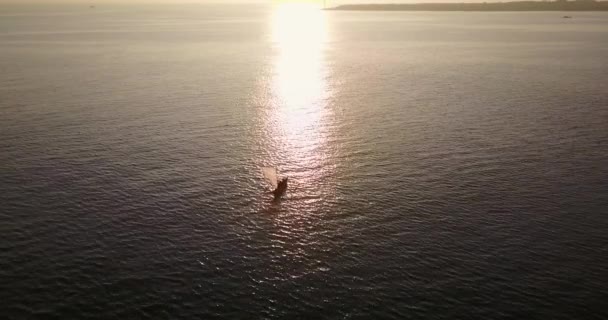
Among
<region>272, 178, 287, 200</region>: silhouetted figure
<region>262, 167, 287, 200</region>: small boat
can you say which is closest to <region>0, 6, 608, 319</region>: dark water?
<region>262, 167, 287, 200</region>: small boat

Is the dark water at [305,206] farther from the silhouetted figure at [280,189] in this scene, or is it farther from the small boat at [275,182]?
the silhouetted figure at [280,189]

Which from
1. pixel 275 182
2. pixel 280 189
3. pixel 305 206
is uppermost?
pixel 280 189

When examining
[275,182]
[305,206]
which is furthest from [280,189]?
[305,206]

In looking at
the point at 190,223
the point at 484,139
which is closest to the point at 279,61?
the point at 484,139

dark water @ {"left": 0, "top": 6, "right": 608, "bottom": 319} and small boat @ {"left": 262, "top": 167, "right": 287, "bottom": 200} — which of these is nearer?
dark water @ {"left": 0, "top": 6, "right": 608, "bottom": 319}

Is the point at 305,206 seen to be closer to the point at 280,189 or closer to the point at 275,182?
the point at 280,189

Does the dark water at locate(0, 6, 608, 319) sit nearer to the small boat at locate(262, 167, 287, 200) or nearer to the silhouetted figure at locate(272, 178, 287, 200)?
the small boat at locate(262, 167, 287, 200)

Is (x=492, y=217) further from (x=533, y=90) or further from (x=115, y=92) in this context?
(x=115, y=92)

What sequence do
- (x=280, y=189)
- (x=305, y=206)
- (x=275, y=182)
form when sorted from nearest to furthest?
(x=305, y=206) < (x=280, y=189) < (x=275, y=182)

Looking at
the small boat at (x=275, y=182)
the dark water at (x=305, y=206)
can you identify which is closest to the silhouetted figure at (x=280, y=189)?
the small boat at (x=275, y=182)

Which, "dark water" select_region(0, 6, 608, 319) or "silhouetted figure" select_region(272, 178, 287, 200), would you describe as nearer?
"dark water" select_region(0, 6, 608, 319)
